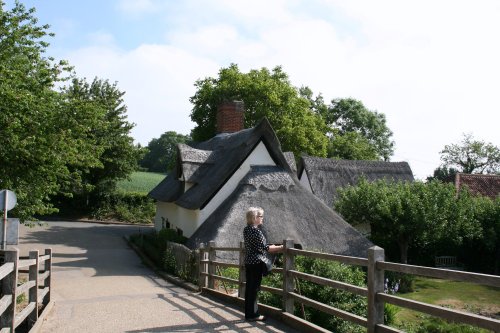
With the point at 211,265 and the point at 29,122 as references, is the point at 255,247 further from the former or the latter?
the point at 29,122

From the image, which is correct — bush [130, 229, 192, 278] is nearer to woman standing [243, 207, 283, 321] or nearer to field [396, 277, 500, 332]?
field [396, 277, 500, 332]

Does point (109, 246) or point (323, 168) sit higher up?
point (323, 168)

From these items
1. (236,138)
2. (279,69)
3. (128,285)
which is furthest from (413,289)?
(279,69)

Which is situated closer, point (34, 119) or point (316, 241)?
point (34, 119)

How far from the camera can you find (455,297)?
21766 mm

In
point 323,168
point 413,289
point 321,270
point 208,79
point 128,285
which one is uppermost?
point 208,79

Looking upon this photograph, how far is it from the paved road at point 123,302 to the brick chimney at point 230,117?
30.5 feet

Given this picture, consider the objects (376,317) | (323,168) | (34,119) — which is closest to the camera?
(376,317)

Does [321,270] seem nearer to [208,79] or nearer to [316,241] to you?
[316,241]

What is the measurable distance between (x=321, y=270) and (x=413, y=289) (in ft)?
39.8

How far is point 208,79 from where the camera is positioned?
4544cm

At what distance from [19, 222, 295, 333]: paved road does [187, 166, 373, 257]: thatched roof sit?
10.4 feet

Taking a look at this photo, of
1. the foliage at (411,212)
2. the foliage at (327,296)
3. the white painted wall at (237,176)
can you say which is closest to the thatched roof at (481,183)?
the foliage at (411,212)

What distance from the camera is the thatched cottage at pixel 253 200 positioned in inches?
800
